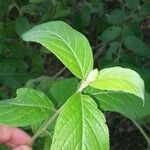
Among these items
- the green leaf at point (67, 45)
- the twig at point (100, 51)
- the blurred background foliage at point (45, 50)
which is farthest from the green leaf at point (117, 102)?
the twig at point (100, 51)

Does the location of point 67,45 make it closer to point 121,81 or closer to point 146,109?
point 121,81

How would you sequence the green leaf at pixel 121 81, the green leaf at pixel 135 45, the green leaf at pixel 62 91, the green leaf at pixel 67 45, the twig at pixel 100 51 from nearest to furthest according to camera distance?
the green leaf at pixel 121 81 → the green leaf at pixel 67 45 → the green leaf at pixel 62 91 → the green leaf at pixel 135 45 → the twig at pixel 100 51

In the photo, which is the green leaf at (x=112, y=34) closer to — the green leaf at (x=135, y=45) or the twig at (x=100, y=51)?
the green leaf at (x=135, y=45)

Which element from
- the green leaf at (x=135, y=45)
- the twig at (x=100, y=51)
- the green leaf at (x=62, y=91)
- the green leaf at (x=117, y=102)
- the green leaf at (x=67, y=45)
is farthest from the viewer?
the twig at (x=100, y=51)

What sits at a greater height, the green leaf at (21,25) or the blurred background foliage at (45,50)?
the green leaf at (21,25)

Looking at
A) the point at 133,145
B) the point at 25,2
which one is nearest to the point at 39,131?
the point at 25,2

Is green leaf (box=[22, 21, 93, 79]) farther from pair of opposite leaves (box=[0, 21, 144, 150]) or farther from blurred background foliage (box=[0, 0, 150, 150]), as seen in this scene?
blurred background foliage (box=[0, 0, 150, 150])

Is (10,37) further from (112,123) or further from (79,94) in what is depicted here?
(79,94)
